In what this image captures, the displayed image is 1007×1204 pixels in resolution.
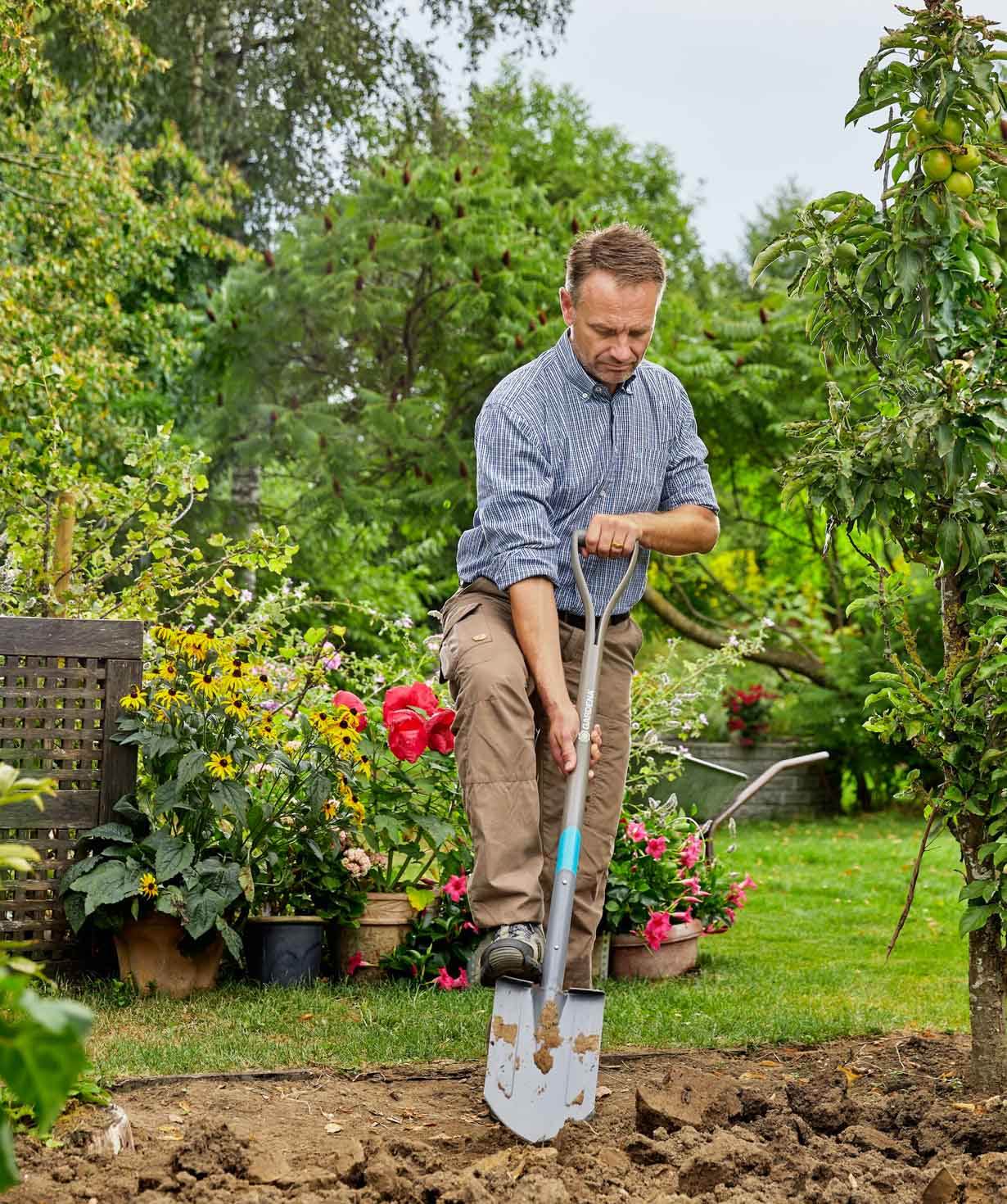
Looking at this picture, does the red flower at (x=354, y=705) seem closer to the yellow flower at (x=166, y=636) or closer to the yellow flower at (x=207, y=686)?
the yellow flower at (x=207, y=686)

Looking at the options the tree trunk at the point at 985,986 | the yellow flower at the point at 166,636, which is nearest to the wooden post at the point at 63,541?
the yellow flower at the point at 166,636

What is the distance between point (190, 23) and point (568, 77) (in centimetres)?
1402

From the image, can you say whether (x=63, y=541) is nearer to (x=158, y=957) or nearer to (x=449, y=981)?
(x=158, y=957)

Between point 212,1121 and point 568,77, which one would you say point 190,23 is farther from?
point 568,77

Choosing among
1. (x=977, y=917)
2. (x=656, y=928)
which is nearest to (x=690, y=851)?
(x=656, y=928)

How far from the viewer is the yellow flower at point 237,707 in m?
3.88

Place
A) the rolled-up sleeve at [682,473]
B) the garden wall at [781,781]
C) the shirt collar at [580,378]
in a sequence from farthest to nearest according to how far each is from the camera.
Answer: the garden wall at [781,781], the rolled-up sleeve at [682,473], the shirt collar at [580,378]

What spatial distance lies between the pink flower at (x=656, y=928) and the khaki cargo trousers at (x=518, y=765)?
4.30ft

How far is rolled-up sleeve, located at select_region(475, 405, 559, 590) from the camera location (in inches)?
110

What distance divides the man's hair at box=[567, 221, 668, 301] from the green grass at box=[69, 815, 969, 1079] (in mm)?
1859

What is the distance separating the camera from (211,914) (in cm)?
369

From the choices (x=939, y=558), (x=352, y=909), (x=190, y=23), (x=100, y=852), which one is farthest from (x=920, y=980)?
(x=190, y=23)

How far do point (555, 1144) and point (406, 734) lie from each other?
5.73ft

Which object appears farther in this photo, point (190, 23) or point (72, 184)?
point (190, 23)
